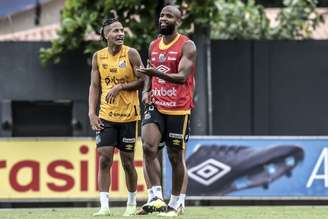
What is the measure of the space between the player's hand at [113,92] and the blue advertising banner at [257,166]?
4446 millimetres

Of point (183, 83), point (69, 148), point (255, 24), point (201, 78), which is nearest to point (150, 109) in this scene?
point (183, 83)

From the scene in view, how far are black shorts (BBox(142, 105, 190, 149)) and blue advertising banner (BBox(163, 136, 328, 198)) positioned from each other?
4.40m

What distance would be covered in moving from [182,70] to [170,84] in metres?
0.29

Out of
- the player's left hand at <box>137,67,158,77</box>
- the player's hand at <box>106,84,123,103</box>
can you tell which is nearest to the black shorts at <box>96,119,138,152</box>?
the player's hand at <box>106,84,123,103</box>

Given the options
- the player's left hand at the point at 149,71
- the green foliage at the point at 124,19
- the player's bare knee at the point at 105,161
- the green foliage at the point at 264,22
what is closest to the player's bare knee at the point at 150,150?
the player's bare knee at the point at 105,161

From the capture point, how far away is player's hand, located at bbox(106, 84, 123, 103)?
A: 9594mm

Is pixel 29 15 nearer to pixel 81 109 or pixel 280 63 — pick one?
pixel 81 109

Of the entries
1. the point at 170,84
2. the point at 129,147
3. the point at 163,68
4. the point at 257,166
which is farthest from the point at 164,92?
the point at 257,166

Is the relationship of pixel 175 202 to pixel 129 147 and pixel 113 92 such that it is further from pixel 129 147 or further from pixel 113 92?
pixel 113 92

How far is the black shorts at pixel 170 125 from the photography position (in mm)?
9516

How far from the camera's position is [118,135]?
980 cm

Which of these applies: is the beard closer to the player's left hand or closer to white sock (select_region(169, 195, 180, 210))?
the player's left hand

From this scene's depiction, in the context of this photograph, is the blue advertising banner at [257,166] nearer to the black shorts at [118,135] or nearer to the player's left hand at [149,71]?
the black shorts at [118,135]

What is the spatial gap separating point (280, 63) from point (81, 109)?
143 inches
